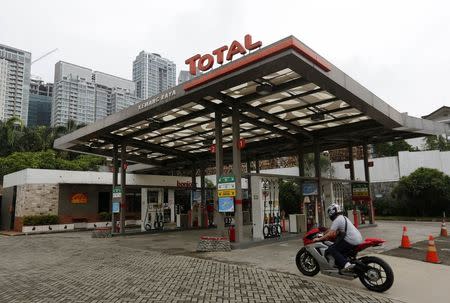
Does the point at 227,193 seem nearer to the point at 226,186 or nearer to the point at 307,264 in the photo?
the point at 226,186

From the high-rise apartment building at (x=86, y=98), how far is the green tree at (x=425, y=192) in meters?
49.1

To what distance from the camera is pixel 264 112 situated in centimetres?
1338

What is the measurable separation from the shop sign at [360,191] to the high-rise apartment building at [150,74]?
179 feet

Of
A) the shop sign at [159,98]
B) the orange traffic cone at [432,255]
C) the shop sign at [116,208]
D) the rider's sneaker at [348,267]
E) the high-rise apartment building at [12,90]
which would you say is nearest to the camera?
the rider's sneaker at [348,267]

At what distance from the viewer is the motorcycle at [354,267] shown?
19.4 feet

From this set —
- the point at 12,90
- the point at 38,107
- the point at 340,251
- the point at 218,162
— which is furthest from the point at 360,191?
the point at 38,107

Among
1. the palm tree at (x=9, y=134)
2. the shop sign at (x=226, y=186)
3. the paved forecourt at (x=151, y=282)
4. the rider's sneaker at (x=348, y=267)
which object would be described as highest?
the palm tree at (x=9, y=134)

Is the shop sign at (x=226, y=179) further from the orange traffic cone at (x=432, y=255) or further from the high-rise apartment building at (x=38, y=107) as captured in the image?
the high-rise apartment building at (x=38, y=107)

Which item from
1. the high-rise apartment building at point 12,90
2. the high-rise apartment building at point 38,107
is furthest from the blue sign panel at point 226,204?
the high-rise apartment building at point 38,107

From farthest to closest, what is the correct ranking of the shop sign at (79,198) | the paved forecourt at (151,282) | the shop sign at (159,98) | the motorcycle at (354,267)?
the shop sign at (79,198), the shop sign at (159,98), the motorcycle at (354,267), the paved forecourt at (151,282)

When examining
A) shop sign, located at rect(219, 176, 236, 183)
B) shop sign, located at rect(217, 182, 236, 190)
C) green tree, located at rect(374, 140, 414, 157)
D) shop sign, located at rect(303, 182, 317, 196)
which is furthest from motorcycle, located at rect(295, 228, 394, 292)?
green tree, located at rect(374, 140, 414, 157)

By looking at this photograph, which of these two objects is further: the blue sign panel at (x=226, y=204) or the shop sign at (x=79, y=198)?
the shop sign at (x=79, y=198)

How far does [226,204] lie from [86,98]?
2297 inches

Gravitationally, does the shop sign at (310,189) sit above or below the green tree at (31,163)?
below
